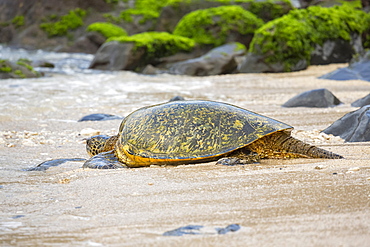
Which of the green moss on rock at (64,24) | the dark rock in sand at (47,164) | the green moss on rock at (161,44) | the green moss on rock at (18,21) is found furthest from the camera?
the green moss on rock at (18,21)

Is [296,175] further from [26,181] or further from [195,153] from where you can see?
[26,181]

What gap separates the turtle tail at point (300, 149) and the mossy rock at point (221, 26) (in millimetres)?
13120

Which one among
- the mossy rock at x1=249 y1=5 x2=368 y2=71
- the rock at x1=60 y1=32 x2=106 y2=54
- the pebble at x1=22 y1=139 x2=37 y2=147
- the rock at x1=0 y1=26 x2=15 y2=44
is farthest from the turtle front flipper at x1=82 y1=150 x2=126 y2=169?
the rock at x1=0 y1=26 x2=15 y2=44

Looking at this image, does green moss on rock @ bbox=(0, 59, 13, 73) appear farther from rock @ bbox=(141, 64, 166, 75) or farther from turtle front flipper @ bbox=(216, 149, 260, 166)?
turtle front flipper @ bbox=(216, 149, 260, 166)

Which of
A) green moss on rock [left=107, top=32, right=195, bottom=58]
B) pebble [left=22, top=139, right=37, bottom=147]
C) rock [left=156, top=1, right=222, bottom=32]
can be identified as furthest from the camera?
rock [left=156, top=1, right=222, bottom=32]

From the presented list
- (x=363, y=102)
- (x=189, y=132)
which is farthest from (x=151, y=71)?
(x=189, y=132)

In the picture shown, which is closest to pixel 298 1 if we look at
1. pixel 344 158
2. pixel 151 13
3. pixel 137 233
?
pixel 151 13

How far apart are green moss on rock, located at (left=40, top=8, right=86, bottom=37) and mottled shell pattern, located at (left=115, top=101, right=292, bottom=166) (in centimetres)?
2206

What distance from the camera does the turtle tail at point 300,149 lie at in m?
3.52

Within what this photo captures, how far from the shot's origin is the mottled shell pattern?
11.6 ft

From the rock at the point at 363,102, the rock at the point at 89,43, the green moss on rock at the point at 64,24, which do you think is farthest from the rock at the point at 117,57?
the green moss on rock at the point at 64,24

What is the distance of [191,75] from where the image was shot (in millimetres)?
13180

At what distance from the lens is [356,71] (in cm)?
977

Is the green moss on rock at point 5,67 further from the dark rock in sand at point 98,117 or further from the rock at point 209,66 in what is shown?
the dark rock in sand at point 98,117
